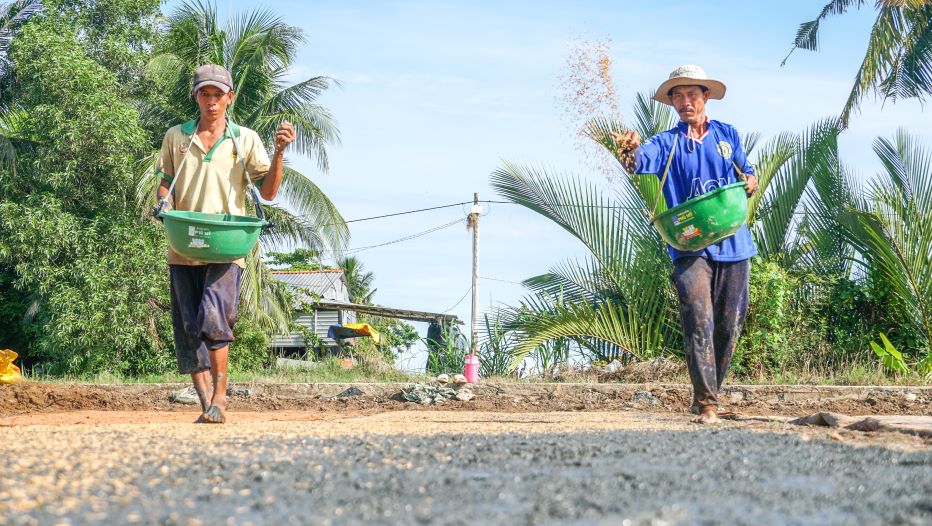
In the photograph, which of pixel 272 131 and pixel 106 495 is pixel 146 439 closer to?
pixel 106 495

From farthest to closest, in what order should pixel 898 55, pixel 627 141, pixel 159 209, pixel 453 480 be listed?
pixel 898 55 < pixel 627 141 < pixel 159 209 < pixel 453 480

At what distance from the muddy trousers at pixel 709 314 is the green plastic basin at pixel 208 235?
2.37 m

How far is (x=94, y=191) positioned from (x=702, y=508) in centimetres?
1855

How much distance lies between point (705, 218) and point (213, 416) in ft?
9.18

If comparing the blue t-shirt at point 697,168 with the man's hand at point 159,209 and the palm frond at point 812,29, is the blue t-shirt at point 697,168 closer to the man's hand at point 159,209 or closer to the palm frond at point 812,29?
the man's hand at point 159,209

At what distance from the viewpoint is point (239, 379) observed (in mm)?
10797

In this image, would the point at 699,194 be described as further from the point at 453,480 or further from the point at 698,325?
Answer: the point at 453,480

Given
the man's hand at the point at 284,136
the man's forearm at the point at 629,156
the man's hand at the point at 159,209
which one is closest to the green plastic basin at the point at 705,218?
the man's forearm at the point at 629,156

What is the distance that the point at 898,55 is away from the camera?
16234mm

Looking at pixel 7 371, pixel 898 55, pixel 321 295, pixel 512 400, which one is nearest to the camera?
pixel 512 400

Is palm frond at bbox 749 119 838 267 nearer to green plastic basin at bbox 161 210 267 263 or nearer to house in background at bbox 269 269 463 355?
green plastic basin at bbox 161 210 267 263

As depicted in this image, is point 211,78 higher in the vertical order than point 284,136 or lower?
higher

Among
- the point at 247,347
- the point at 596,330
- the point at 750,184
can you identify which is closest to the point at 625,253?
the point at 596,330

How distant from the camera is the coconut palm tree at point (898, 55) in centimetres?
→ 1589
